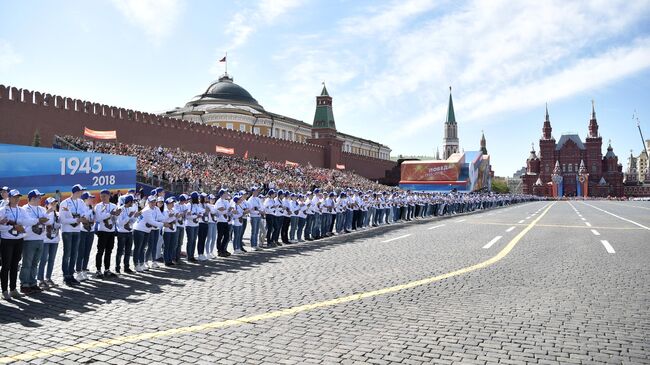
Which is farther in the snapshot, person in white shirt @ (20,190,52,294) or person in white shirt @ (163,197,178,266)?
person in white shirt @ (163,197,178,266)

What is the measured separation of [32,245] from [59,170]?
14644 millimetres

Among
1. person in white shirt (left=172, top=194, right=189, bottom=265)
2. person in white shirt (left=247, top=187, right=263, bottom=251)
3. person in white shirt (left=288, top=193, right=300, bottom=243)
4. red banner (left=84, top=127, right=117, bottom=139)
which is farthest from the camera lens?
red banner (left=84, top=127, right=117, bottom=139)

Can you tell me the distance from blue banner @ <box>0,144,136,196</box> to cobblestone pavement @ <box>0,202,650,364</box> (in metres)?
12.9

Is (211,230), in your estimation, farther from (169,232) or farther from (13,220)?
(13,220)

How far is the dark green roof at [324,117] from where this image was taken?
71.8m

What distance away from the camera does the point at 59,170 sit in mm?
21109

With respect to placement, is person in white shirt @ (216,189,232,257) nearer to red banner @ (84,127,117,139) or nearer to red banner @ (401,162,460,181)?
red banner @ (84,127,117,139)

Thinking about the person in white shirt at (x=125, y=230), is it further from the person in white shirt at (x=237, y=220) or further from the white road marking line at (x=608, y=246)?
the white road marking line at (x=608, y=246)

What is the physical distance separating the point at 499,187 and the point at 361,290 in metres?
186

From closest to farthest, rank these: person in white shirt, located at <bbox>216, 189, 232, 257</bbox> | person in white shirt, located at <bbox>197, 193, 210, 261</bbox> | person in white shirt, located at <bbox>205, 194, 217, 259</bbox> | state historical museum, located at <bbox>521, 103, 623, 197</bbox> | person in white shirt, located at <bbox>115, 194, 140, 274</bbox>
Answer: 1. person in white shirt, located at <bbox>115, 194, 140, 274</bbox>
2. person in white shirt, located at <bbox>197, 193, 210, 261</bbox>
3. person in white shirt, located at <bbox>205, 194, 217, 259</bbox>
4. person in white shirt, located at <bbox>216, 189, 232, 257</bbox>
5. state historical museum, located at <bbox>521, 103, 623, 197</bbox>

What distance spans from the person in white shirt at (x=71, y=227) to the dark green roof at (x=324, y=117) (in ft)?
206

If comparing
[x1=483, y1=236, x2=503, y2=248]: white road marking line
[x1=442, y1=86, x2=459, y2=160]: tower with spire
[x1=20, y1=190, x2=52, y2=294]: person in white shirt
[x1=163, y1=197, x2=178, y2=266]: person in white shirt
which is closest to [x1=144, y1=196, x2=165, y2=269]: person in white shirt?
[x1=163, y1=197, x2=178, y2=266]: person in white shirt

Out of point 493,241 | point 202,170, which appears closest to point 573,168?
point 202,170

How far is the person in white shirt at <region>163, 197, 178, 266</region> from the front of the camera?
36.0 ft
